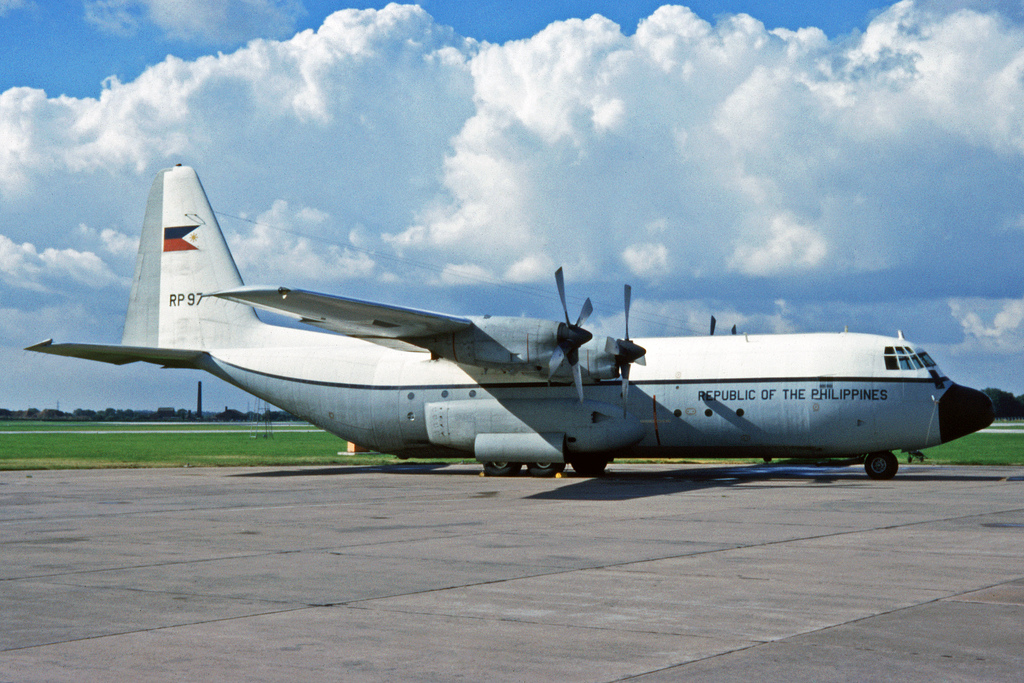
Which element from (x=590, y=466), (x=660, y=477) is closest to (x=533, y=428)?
(x=590, y=466)

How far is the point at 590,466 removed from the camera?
30.8 m

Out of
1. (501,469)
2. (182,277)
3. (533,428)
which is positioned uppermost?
(182,277)

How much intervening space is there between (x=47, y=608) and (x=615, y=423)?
68.6 ft

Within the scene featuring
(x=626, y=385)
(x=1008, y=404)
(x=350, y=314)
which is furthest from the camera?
(x=1008, y=404)

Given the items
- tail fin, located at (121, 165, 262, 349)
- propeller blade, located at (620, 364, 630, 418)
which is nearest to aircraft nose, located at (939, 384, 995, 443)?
propeller blade, located at (620, 364, 630, 418)

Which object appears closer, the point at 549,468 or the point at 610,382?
the point at 610,382

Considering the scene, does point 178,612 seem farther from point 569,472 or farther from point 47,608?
point 569,472

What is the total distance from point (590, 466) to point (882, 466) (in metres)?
9.01

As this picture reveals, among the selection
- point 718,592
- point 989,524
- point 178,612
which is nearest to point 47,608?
point 178,612

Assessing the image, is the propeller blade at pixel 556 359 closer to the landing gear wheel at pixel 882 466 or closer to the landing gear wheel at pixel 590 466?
the landing gear wheel at pixel 590 466

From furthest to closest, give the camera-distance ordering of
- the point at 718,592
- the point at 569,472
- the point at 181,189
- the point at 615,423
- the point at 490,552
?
1. the point at 181,189
2. the point at 569,472
3. the point at 615,423
4. the point at 490,552
5. the point at 718,592

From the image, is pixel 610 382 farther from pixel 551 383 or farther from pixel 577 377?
pixel 577 377

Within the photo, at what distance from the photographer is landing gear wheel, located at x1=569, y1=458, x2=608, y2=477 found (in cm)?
3055

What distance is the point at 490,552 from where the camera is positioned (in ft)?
41.1
